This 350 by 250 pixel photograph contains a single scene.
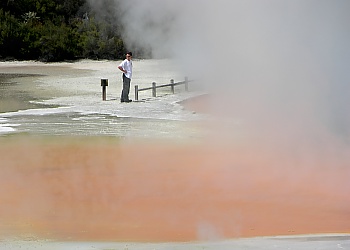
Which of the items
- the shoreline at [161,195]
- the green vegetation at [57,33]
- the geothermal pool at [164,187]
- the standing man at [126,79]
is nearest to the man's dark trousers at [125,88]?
the standing man at [126,79]

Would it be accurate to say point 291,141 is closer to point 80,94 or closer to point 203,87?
point 203,87

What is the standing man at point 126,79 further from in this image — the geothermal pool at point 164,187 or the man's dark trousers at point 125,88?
the geothermal pool at point 164,187

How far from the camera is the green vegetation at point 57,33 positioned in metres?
38.0

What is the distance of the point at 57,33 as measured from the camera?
40.2 meters

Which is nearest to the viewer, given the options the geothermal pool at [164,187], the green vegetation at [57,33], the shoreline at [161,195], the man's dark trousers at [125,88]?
the geothermal pool at [164,187]

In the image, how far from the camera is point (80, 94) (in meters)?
20.8

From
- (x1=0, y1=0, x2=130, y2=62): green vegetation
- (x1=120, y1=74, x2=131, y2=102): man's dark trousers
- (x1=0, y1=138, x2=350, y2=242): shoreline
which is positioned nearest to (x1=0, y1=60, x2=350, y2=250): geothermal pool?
(x1=0, y1=138, x2=350, y2=242): shoreline

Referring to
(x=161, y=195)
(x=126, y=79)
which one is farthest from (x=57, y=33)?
(x=161, y=195)

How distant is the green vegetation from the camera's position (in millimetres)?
38031

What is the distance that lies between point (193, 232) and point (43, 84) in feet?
61.5

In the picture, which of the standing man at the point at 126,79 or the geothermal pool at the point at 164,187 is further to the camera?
the standing man at the point at 126,79

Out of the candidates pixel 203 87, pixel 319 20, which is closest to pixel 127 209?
pixel 319 20

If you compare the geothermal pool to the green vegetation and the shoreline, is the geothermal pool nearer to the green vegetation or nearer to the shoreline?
the shoreline

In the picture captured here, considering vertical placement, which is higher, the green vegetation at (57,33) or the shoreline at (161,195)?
the green vegetation at (57,33)
